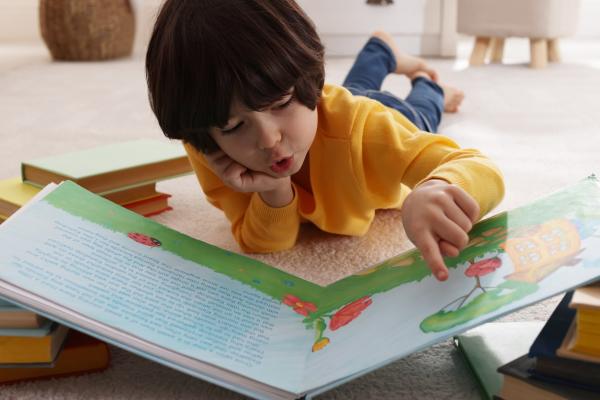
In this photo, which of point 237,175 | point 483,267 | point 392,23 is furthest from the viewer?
point 392,23

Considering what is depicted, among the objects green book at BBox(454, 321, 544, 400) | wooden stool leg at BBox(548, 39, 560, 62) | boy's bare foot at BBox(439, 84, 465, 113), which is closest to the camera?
green book at BBox(454, 321, 544, 400)

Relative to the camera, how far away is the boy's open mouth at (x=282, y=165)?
0.77 metres

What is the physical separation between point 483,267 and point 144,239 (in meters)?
0.31

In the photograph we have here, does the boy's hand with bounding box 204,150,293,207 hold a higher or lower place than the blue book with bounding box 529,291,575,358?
lower

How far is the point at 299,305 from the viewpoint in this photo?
25.0 inches

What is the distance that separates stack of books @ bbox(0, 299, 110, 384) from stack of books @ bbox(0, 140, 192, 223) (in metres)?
0.36

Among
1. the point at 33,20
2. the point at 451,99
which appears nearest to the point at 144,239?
the point at 451,99

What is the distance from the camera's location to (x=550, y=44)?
2.55 metres

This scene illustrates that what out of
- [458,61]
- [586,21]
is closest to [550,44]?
[458,61]

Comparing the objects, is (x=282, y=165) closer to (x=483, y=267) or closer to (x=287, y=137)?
(x=287, y=137)

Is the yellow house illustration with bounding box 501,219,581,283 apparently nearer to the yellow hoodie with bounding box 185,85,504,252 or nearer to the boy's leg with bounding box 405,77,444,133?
the yellow hoodie with bounding box 185,85,504,252

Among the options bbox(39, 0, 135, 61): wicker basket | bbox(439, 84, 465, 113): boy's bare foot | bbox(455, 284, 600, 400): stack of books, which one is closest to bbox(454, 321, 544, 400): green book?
bbox(455, 284, 600, 400): stack of books

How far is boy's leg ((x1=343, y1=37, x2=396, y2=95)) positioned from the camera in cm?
143

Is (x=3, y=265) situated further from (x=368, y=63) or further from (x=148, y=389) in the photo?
(x=368, y=63)
